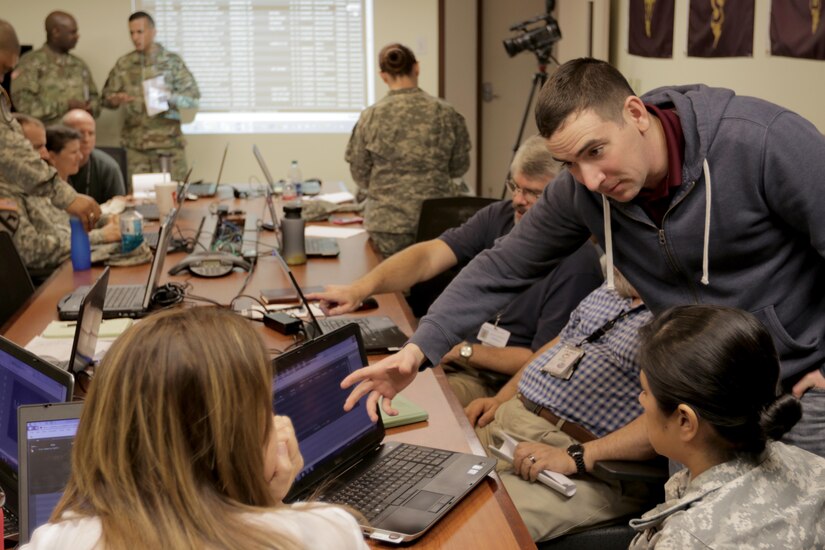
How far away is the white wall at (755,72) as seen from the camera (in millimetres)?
2949

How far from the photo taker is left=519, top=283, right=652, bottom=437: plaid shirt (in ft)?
7.73

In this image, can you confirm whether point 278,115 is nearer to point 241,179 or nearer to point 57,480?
point 241,179

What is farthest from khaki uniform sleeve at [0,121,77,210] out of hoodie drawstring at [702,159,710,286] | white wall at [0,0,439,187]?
white wall at [0,0,439,187]

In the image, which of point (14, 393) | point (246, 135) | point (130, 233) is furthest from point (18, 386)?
point (246, 135)

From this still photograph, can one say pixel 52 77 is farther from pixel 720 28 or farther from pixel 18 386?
pixel 18 386

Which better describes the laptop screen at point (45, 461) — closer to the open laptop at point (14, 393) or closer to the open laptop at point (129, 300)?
the open laptop at point (14, 393)

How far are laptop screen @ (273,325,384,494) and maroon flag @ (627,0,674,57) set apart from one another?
3.16m

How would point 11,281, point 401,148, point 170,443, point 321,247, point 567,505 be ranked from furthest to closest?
point 401,148 < point 321,247 < point 11,281 < point 567,505 < point 170,443

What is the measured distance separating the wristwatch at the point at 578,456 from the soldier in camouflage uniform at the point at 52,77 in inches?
223

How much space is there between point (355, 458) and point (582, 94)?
817 mm

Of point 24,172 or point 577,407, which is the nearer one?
point 577,407

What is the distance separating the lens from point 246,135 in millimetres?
7562

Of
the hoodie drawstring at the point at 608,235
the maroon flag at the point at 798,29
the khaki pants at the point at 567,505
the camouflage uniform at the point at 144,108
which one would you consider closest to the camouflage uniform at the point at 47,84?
the camouflage uniform at the point at 144,108

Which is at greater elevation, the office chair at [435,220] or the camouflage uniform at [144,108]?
the camouflage uniform at [144,108]
